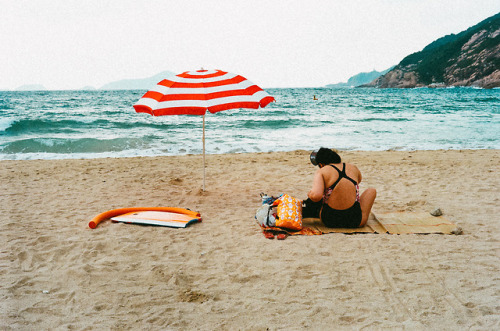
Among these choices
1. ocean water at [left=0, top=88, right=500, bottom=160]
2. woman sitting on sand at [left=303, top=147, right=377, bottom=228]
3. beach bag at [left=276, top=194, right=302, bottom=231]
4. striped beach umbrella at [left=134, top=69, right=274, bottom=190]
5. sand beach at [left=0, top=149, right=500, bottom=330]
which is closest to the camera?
sand beach at [left=0, top=149, right=500, bottom=330]

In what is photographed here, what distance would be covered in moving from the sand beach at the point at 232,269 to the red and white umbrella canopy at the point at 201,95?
1612mm

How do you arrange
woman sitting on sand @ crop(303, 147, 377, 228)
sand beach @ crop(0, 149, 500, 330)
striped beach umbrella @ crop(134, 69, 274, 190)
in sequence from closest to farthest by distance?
sand beach @ crop(0, 149, 500, 330), woman sitting on sand @ crop(303, 147, 377, 228), striped beach umbrella @ crop(134, 69, 274, 190)

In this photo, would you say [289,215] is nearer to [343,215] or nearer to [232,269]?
[343,215]

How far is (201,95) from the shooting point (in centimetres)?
484

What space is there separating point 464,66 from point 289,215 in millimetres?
103064

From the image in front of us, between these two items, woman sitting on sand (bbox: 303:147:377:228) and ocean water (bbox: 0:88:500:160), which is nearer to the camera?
woman sitting on sand (bbox: 303:147:377:228)

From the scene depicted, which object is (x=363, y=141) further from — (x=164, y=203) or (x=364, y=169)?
(x=164, y=203)

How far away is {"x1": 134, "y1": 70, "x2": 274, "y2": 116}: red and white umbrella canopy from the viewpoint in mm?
4695

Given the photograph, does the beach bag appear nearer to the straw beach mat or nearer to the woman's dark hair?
the straw beach mat

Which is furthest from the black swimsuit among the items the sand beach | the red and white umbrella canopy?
the red and white umbrella canopy

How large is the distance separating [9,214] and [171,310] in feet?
12.0

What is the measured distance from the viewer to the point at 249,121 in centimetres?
2033

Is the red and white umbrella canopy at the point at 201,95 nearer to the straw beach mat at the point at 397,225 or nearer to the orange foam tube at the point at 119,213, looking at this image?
the orange foam tube at the point at 119,213

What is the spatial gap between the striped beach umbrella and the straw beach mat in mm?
1843
